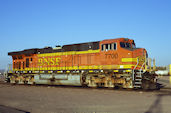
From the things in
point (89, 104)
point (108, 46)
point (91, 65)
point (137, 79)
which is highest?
point (108, 46)

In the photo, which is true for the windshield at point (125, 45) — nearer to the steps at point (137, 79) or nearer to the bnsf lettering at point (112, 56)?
the bnsf lettering at point (112, 56)

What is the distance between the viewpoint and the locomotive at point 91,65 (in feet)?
44.2

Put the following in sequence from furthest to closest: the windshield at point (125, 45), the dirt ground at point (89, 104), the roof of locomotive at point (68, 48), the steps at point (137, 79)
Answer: the roof of locomotive at point (68, 48), the windshield at point (125, 45), the steps at point (137, 79), the dirt ground at point (89, 104)

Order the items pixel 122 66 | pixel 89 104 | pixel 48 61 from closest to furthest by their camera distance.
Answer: pixel 89 104 < pixel 122 66 < pixel 48 61

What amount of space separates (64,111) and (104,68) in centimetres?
856

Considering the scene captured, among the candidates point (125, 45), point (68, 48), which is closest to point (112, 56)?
point (125, 45)

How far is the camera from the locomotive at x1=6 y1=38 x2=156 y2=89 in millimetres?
13469

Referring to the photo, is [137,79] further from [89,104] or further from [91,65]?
[89,104]

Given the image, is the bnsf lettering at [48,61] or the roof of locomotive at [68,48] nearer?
the roof of locomotive at [68,48]

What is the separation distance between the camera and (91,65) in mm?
15656

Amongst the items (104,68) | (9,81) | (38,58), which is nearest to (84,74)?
(104,68)

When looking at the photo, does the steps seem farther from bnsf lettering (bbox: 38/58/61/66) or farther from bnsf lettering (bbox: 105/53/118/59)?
bnsf lettering (bbox: 38/58/61/66)

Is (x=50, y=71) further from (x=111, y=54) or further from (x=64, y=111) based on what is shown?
(x=64, y=111)

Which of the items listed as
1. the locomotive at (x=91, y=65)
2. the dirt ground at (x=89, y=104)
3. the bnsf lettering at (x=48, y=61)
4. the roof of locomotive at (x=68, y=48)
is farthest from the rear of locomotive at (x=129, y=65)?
the bnsf lettering at (x=48, y=61)
